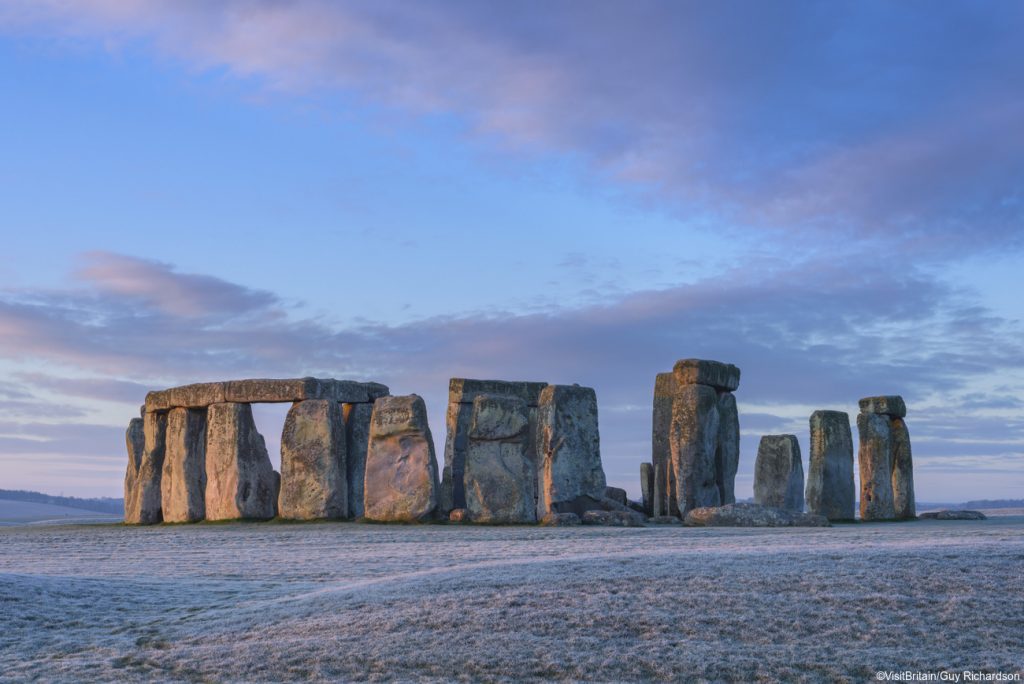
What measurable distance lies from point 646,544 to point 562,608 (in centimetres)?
722

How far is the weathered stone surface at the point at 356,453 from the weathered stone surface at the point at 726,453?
7.53 m

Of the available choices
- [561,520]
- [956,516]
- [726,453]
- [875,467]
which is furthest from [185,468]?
[956,516]

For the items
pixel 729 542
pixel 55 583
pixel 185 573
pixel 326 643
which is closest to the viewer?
pixel 326 643

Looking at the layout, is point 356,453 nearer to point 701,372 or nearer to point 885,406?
point 701,372

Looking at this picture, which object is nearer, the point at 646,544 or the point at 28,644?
the point at 28,644

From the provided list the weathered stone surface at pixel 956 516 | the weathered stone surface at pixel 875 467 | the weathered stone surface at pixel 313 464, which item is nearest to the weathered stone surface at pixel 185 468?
the weathered stone surface at pixel 313 464

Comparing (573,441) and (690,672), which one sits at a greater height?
(573,441)

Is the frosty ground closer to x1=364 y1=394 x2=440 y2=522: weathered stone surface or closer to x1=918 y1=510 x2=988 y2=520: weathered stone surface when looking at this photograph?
x1=364 y1=394 x2=440 y2=522: weathered stone surface

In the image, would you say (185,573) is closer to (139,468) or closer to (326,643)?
(326,643)

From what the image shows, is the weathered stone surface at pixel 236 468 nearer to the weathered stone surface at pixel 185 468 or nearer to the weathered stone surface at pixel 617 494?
the weathered stone surface at pixel 185 468

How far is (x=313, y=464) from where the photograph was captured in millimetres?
24766

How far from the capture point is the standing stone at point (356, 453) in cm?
2616

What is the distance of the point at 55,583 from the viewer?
12.4m

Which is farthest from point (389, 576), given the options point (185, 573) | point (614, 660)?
point (614, 660)
